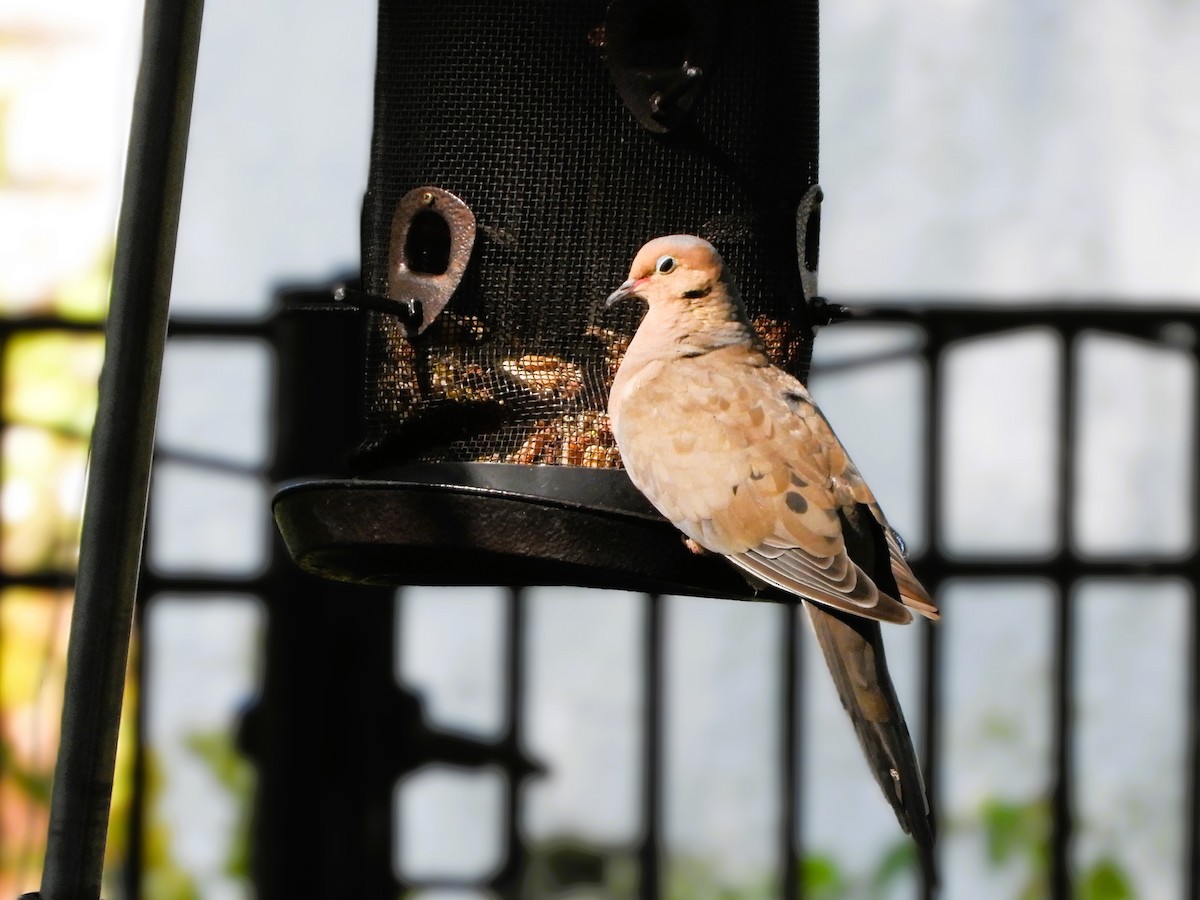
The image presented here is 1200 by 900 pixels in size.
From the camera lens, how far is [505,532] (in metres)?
2.91

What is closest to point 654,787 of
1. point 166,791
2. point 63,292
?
point 166,791

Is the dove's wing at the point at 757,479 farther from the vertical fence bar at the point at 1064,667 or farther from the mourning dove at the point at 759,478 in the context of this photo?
the vertical fence bar at the point at 1064,667

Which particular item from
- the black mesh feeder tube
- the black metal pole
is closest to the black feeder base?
the black mesh feeder tube

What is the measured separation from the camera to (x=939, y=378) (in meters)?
6.43

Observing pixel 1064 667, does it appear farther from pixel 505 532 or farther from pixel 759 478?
pixel 505 532

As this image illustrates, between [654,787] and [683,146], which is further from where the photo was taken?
[654,787]

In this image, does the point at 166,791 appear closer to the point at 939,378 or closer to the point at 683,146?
the point at 939,378

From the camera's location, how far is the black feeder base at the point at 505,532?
115 inches

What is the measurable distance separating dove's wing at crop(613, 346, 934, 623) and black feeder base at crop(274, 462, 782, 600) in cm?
10

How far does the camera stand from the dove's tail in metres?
2.66

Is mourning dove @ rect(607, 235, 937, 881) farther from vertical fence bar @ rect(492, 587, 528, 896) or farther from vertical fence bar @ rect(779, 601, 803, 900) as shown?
vertical fence bar @ rect(779, 601, 803, 900)

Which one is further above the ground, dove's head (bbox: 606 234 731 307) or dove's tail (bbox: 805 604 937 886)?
dove's head (bbox: 606 234 731 307)

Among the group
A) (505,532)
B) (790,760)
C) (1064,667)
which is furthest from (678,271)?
(1064,667)

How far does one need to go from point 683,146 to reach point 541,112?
0.27 meters
